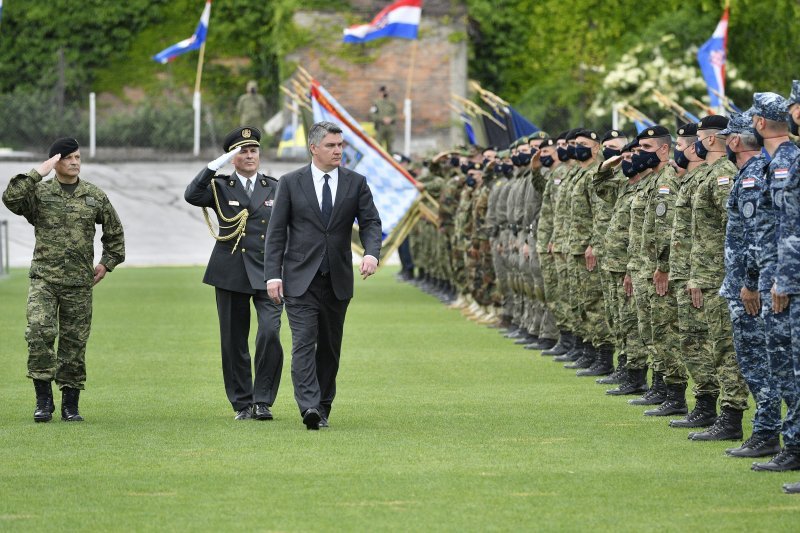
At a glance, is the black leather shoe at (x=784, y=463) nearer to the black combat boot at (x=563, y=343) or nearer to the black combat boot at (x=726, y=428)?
the black combat boot at (x=726, y=428)

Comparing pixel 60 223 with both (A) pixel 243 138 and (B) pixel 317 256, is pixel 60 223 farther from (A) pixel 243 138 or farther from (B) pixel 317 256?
(B) pixel 317 256

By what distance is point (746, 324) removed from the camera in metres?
10.0

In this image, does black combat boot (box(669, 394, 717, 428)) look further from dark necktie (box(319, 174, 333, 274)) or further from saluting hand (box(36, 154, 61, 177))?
saluting hand (box(36, 154, 61, 177))

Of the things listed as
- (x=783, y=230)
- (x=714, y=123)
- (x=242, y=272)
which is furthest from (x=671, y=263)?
(x=242, y=272)

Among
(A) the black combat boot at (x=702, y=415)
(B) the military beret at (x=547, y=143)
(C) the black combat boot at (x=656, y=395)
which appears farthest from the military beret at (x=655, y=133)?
(B) the military beret at (x=547, y=143)

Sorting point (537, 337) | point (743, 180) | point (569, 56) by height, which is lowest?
point (537, 337)

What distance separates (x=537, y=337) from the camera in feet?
61.1

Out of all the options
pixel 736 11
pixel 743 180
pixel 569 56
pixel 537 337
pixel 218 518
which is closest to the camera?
pixel 218 518

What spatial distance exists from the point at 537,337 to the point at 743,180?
9073 mm

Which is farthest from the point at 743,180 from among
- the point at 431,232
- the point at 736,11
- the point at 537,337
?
the point at 736,11

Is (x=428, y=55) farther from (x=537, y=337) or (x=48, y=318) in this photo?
(x=48, y=318)

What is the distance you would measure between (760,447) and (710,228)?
1736mm

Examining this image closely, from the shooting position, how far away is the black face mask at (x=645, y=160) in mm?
13125

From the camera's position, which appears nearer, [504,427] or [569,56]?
[504,427]
